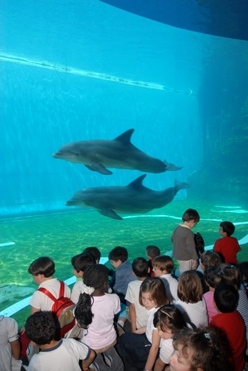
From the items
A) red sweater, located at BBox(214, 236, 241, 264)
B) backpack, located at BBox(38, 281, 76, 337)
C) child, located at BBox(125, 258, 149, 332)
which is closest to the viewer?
backpack, located at BBox(38, 281, 76, 337)

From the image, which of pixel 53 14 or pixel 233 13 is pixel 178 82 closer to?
pixel 53 14

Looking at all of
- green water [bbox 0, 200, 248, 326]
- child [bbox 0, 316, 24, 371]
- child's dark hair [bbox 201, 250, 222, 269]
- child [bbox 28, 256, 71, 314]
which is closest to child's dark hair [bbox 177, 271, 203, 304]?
child [bbox 28, 256, 71, 314]

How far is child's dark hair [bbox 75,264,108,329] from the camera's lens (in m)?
3.26

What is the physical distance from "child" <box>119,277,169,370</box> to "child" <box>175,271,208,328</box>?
22cm

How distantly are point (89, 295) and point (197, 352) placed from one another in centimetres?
150

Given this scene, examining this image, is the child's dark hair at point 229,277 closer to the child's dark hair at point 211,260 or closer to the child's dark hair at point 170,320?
the child's dark hair at point 211,260

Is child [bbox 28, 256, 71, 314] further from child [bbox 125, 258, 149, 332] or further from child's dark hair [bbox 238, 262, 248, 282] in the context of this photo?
child's dark hair [bbox 238, 262, 248, 282]

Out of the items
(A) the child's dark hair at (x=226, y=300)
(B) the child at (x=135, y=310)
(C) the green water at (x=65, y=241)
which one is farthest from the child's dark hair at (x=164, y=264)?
(C) the green water at (x=65, y=241)

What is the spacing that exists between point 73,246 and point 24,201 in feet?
49.1

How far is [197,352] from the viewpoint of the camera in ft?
6.91

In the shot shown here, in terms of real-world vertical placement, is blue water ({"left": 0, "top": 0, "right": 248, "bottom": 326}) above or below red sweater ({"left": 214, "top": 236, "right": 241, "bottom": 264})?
above

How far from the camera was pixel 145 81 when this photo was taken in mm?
48844

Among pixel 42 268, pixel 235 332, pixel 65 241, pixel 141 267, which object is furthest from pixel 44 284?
pixel 65 241

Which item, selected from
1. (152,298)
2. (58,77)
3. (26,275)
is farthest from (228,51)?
(152,298)
